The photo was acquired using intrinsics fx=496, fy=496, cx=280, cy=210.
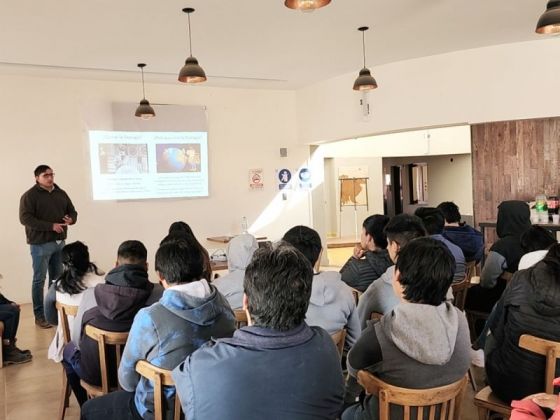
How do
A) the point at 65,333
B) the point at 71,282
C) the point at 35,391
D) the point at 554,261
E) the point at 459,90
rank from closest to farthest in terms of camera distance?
the point at 554,261, the point at 65,333, the point at 71,282, the point at 35,391, the point at 459,90

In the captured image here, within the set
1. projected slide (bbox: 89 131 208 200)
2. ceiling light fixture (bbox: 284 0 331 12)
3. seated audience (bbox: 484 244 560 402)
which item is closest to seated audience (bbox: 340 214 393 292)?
seated audience (bbox: 484 244 560 402)

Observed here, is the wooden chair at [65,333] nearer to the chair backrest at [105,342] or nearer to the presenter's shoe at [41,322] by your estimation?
the chair backrest at [105,342]

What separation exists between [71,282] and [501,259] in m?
2.91

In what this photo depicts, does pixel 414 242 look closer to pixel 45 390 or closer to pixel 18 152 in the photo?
pixel 45 390

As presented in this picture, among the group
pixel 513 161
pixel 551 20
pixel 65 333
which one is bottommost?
pixel 65 333

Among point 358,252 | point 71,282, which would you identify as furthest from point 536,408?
point 71,282

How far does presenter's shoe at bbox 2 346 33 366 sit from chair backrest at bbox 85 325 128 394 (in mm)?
2173

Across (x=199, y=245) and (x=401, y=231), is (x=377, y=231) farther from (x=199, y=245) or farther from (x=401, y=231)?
(x=199, y=245)

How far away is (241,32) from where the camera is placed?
16.5 feet

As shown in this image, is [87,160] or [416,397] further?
[87,160]

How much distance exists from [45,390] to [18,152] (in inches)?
143

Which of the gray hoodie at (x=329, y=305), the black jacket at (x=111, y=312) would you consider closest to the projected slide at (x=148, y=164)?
the black jacket at (x=111, y=312)

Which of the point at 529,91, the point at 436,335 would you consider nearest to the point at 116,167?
the point at 529,91

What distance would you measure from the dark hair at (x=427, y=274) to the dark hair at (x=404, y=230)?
103 centimetres
